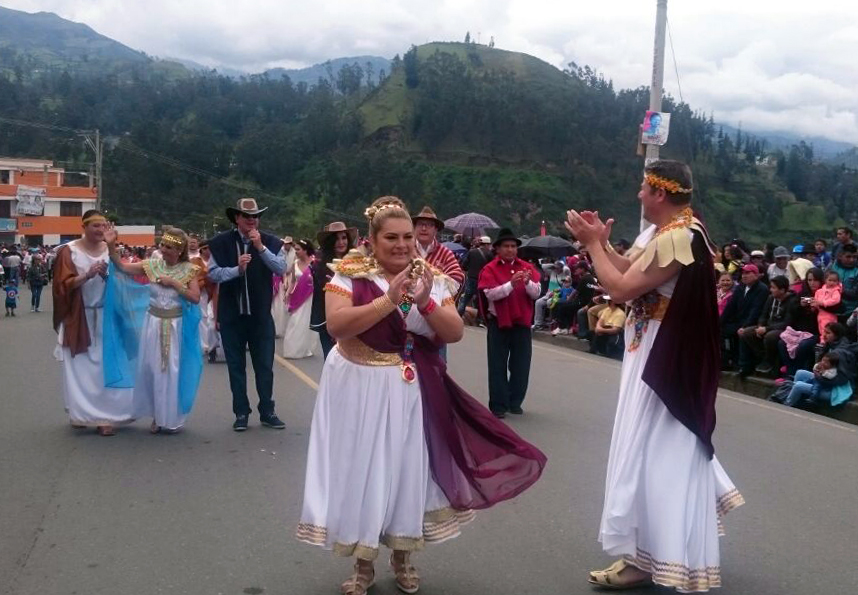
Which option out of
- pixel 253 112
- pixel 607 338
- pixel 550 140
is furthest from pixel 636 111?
pixel 607 338

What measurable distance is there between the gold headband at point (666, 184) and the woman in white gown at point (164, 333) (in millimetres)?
5214

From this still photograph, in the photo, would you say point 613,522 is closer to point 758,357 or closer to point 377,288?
point 377,288

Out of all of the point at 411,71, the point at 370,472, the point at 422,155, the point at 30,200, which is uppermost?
the point at 411,71

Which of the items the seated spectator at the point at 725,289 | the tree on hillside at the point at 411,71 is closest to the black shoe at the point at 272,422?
the seated spectator at the point at 725,289

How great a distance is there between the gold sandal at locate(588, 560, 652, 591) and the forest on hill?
69.3 meters

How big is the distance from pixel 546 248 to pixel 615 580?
19.9 meters

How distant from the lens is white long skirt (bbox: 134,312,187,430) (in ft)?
28.4

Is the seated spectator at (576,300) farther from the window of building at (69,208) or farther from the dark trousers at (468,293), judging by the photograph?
the window of building at (69,208)

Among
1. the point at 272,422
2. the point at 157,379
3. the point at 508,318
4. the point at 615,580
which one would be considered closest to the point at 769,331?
the point at 508,318

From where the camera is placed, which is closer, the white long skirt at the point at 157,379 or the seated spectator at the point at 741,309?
the white long skirt at the point at 157,379

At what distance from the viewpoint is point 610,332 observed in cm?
1652

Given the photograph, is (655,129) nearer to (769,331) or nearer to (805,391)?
(769,331)

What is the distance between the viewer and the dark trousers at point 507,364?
9906 millimetres

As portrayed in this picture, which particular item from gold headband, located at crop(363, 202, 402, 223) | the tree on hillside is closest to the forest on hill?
the tree on hillside
